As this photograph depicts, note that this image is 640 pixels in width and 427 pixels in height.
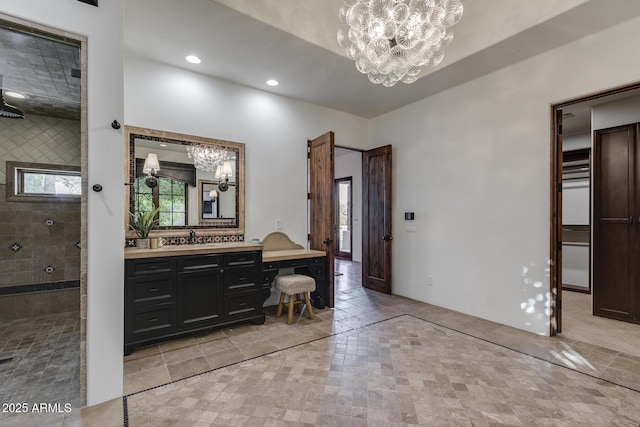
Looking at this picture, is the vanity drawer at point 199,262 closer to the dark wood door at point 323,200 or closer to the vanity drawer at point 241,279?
the vanity drawer at point 241,279

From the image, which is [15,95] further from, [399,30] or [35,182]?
[399,30]

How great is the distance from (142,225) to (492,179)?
4.19 metres

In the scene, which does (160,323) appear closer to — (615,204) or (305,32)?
(305,32)

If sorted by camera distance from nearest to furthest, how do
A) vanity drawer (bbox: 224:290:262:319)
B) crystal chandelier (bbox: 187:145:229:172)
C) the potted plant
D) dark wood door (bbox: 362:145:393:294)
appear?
the potted plant
vanity drawer (bbox: 224:290:262:319)
crystal chandelier (bbox: 187:145:229:172)
dark wood door (bbox: 362:145:393:294)

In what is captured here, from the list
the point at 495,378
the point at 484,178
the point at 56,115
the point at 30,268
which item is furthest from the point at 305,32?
the point at 30,268

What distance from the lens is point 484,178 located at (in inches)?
149

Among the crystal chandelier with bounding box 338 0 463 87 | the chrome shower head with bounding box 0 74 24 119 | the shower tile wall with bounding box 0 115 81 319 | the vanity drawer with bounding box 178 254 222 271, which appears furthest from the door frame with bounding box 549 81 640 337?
the chrome shower head with bounding box 0 74 24 119

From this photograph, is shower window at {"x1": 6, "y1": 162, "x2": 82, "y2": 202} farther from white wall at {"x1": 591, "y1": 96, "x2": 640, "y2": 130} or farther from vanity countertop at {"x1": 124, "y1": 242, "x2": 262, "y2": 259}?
white wall at {"x1": 591, "y1": 96, "x2": 640, "y2": 130}

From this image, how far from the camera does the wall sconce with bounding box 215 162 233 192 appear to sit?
386cm

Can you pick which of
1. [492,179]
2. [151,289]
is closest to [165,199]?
[151,289]

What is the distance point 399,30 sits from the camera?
7.38 feet

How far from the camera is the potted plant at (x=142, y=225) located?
3.10m

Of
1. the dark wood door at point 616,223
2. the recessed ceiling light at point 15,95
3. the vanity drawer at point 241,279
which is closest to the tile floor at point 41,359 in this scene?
the vanity drawer at point 241,279

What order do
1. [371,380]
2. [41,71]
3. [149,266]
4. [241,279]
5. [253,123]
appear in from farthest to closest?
[253,123] → [241,279] → [149,266] → [371,380] → [41,71]
